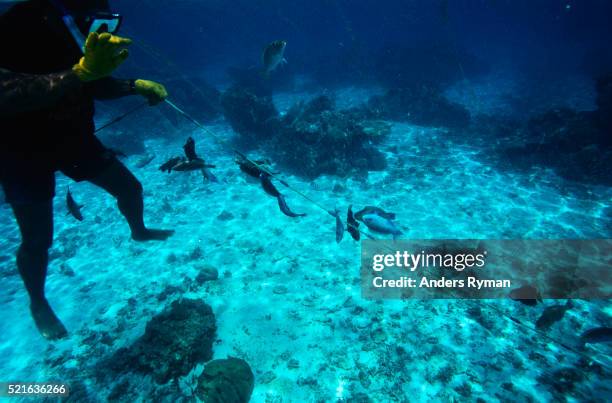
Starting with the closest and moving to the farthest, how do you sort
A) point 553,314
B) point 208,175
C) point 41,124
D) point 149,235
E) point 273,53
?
point 41,124 → point 553,314 → point 208,175 → point 149,235 → point 273,53

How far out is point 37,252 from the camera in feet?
14.4

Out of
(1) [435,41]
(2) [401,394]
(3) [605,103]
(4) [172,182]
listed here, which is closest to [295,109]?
(4) [172,182]

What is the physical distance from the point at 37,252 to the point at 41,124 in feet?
6.80

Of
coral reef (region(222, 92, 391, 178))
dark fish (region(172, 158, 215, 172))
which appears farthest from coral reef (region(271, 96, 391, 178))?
dark fish (region(172, 158, 215, 172))

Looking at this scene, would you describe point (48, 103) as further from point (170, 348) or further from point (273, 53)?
point (273, 53)

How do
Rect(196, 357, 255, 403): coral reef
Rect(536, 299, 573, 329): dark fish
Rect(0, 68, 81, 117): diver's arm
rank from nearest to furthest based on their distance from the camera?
Rect(0, 68, 81, 117): diver's arm < Rect(196, 357, 255, 403): coral reef < Rect(536, 299, 573, 329): dark fish

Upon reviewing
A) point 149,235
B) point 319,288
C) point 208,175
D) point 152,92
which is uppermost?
point 152,92

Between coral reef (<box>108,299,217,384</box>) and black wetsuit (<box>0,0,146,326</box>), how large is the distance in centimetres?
173

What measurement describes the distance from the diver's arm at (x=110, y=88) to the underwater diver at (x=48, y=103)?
0.01 m

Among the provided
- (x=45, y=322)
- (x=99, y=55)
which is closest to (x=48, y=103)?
(x=99, y=55)

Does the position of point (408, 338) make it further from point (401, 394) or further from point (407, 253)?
point (407, 253)

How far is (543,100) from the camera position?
22.4 metres

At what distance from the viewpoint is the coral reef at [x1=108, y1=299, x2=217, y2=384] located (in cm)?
500

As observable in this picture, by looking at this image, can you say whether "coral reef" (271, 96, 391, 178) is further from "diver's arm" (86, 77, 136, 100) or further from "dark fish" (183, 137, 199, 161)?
"diver's arm" (86, 77, 136, 100)
